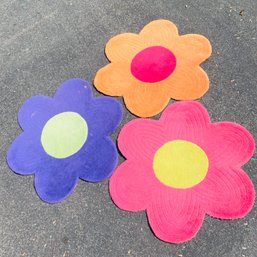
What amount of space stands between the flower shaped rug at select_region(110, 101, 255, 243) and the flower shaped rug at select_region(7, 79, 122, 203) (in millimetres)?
137

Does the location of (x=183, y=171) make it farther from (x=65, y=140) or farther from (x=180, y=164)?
(x=65, y=140)

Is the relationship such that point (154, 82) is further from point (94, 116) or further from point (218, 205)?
point (218, 205)

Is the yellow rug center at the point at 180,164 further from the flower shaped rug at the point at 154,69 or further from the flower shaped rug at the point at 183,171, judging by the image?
the flower shaped rug at the point at 154,69

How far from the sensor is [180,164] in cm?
227

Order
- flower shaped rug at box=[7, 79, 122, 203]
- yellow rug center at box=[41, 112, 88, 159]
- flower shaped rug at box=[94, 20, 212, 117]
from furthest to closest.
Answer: flower shaped rug at box=[94, 20, 212, 117]
yellow rug center at box=[41, 112, 88, 159]
flower shaped rug at box=[7, 79, 122, 203]

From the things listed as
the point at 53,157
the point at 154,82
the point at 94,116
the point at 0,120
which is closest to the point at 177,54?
the point at 154,82

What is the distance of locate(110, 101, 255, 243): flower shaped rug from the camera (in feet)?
6.91

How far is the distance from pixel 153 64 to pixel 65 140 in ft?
2.73

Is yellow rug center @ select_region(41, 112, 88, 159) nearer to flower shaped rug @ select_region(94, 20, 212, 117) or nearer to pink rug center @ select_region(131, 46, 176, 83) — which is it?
flower shaped rug @ select_region(94, 20, 212, 117)

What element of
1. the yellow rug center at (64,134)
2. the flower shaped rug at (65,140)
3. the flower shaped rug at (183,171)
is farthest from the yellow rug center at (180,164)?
the yellow rug center at (64,134)

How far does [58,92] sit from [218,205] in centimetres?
139

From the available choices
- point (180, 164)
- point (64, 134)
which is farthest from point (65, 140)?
point (180, 164)

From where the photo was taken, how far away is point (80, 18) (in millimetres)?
3281

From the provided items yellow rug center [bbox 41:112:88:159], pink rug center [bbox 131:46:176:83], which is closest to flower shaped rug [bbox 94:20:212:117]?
pink rug center [bbox 131:46:176:83]
